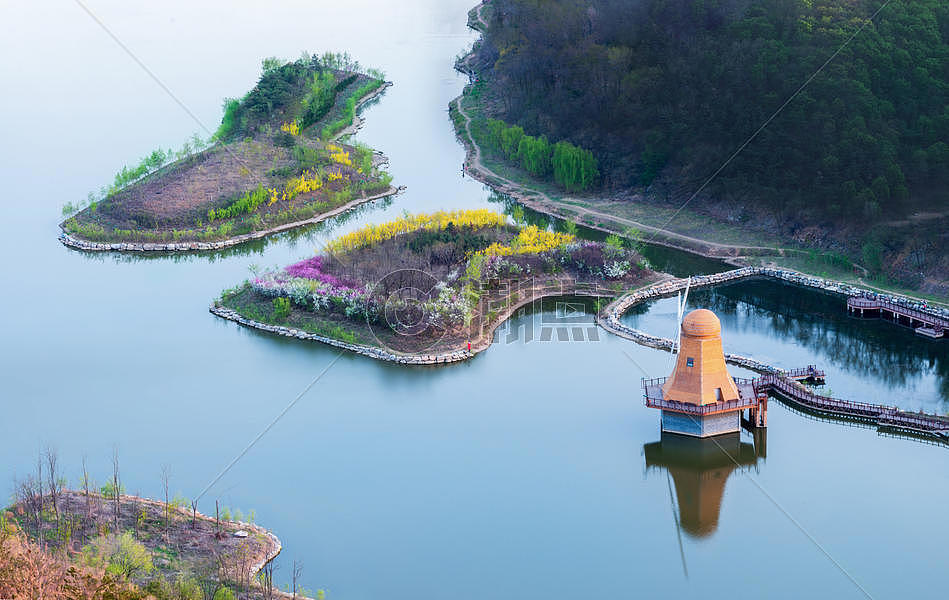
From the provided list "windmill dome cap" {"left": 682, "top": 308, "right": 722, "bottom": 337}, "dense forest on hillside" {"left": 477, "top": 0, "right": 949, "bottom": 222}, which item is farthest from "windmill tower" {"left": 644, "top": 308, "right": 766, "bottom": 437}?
"dense forest on hillside" {"left": 477, "top": 0, "right": 949, "bottom": 222}

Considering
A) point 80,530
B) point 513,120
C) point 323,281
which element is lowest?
point 80,530

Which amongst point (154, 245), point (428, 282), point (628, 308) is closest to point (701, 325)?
point (628, 308)

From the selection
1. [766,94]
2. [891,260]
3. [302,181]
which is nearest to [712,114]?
[766,94]

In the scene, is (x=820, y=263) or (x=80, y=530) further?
(x=820, y=263)

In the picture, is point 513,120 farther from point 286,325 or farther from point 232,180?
point 286,325

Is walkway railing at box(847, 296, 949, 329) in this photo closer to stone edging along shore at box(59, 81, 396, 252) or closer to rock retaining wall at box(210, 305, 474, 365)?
rock retaining wall at box(210, 305, 474, 365)

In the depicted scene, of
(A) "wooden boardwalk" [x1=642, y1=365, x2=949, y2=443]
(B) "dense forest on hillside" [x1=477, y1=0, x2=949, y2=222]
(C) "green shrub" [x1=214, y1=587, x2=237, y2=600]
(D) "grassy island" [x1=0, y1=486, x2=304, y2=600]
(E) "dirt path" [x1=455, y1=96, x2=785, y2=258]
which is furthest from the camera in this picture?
(E) "dirt path" [x1=455, y1=96, x2=785, y2=258]

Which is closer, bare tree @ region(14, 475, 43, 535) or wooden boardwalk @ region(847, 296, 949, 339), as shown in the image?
bare tree @ region(14, 475, 43, 535)
